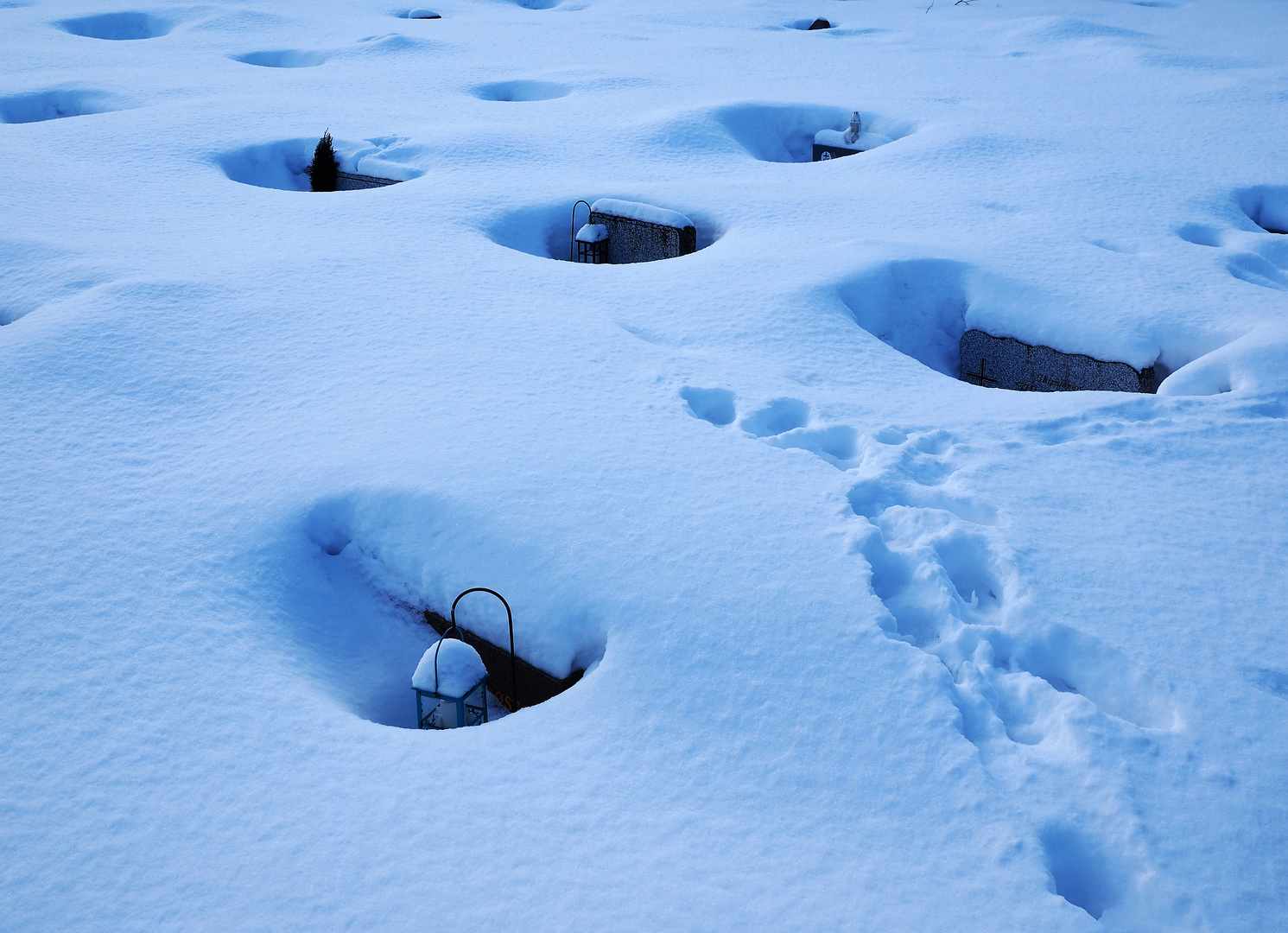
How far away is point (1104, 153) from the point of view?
11234 mm

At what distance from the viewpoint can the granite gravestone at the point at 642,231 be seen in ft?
31.0

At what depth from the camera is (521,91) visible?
50.8ft

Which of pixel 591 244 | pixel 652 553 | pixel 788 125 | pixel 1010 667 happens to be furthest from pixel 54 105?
pixel 1010 667

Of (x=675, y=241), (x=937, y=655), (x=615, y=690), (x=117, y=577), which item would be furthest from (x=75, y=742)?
(x=675, y=241)

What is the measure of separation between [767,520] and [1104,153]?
8.59 metres

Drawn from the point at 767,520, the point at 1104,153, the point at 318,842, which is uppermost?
the point at 1104,153

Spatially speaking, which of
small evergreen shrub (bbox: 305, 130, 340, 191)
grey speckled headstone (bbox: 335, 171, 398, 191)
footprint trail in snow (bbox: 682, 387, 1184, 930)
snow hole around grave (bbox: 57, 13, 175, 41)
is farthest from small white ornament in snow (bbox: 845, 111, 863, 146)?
snow hole around grave (bbox: 57, 13, 175, 41)

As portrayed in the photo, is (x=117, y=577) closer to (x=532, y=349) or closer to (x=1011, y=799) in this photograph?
(x=532, y=349)

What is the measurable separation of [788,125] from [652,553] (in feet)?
32.6

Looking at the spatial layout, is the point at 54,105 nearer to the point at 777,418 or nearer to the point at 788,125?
the point at 788,125

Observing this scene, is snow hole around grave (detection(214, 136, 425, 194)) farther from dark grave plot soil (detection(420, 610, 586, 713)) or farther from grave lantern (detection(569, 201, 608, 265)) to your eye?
dark grave plot soil (detection(420, 610, 586, 713))

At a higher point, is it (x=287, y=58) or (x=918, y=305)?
(x=287, y=58)

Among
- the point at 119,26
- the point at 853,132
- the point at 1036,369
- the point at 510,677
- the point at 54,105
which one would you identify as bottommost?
the point at 510,677

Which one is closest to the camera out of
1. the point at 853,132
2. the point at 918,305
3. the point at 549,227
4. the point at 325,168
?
the point at 918,305
